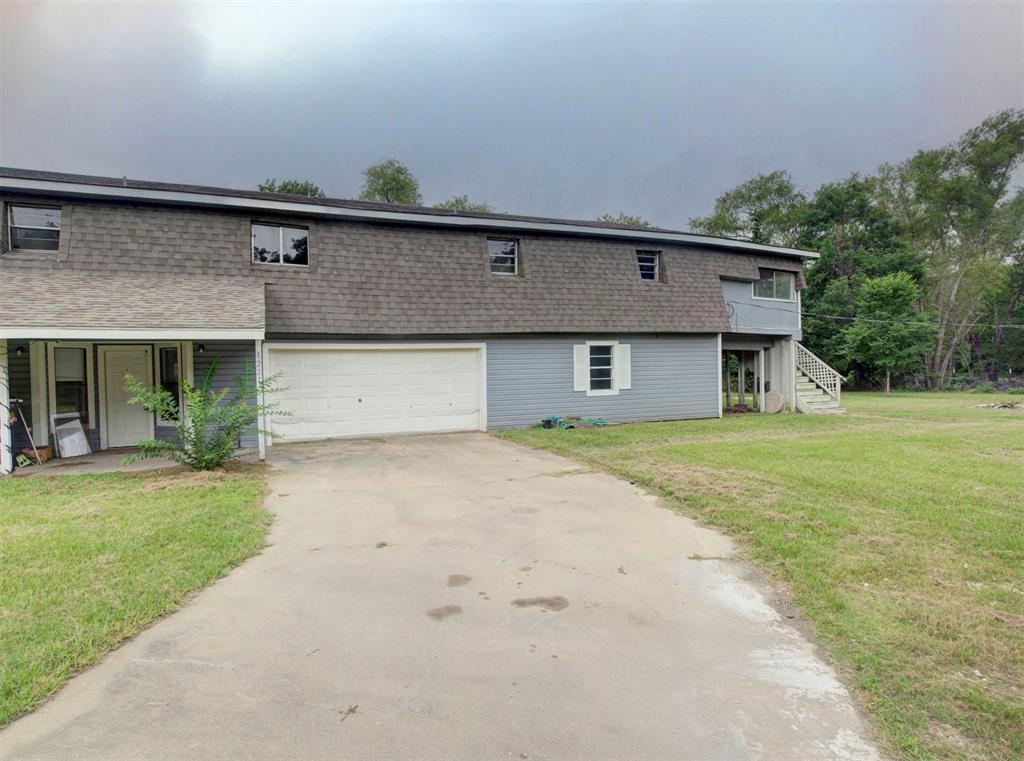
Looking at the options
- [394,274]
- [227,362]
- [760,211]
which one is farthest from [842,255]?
[227,362]

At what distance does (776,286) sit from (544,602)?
17.3 m

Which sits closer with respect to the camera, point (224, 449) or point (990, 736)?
point (990, 736)

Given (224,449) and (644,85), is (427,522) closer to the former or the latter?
(224,449)

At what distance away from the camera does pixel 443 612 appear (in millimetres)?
3414

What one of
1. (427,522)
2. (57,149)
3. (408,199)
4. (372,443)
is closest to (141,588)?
(427,522)

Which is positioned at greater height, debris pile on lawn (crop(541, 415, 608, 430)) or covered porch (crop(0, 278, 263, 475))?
covered porch (crop(0, 278, 263, 475))

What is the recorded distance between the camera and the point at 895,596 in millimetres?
3561

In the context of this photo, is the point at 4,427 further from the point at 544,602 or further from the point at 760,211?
the point at 760,211

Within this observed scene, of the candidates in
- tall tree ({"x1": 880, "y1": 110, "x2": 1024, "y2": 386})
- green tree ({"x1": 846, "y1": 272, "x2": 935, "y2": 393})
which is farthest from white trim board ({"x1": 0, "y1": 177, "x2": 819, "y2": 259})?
tall tree ({"x1": 880, "y1": 110, "x2": 1024, "y2": 386})

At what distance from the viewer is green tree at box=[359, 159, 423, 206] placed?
105 feet

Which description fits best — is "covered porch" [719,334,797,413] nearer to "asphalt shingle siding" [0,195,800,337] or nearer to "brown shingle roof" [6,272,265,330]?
"asphalt shingle siding" [0,195,800,337]

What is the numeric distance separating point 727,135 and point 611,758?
150ft

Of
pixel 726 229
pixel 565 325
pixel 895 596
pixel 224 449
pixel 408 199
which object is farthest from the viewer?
pixel 726 229

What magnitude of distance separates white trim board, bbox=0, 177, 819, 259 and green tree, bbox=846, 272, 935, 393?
59.7 ft
